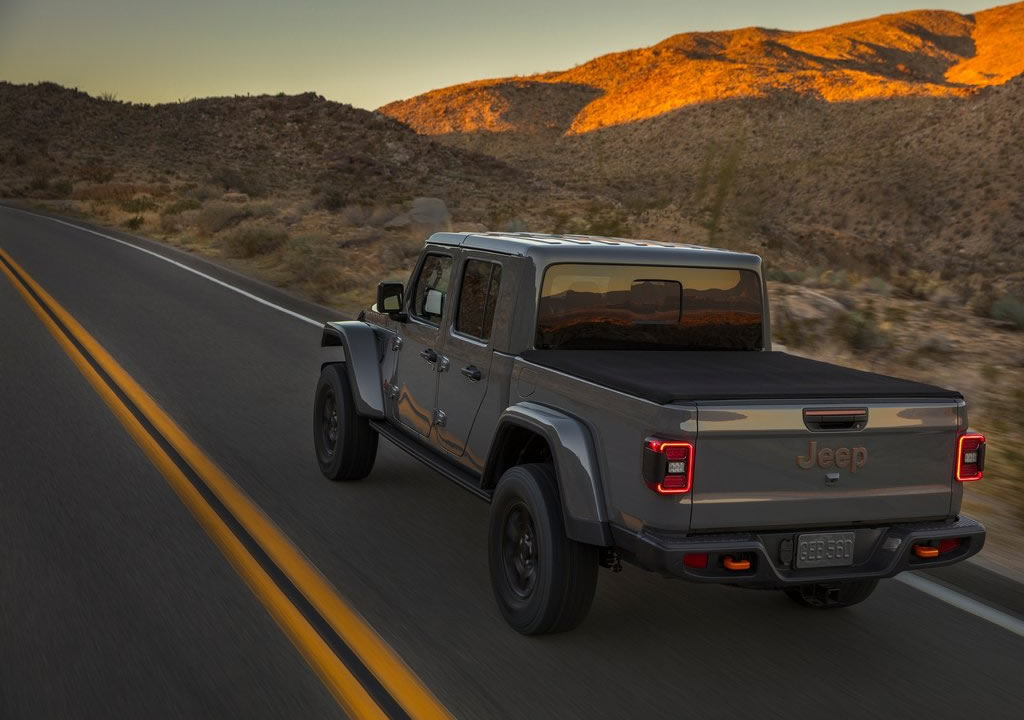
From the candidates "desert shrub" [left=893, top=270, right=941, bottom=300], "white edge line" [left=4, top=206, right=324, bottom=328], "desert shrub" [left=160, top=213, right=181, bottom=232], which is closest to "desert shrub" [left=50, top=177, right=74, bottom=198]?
"desert shrub" [left=160, top=213, right=181, bottom=232]

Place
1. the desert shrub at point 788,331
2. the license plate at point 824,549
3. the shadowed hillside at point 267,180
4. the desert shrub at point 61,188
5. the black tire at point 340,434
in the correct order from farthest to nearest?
the desert shrub at point 61,188
the shadowed hillside at point 267,180
the desert shrub at point 788,331
the black tire at point 340,434
the license plate at point 824,549

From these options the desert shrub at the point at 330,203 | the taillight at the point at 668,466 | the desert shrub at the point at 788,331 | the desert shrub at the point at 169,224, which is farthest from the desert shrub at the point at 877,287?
the desert shrub at the point at 330,203

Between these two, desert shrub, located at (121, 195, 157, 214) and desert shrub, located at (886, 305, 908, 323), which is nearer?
desert shrub, located at (886, 305, 908, 323)

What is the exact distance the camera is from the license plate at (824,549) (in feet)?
13.9

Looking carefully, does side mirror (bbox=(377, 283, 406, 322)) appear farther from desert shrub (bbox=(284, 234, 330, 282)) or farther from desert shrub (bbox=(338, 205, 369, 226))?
desert shrub (bbox=(338, 205, 369, 226))

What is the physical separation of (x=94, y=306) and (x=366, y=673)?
40.9 feet

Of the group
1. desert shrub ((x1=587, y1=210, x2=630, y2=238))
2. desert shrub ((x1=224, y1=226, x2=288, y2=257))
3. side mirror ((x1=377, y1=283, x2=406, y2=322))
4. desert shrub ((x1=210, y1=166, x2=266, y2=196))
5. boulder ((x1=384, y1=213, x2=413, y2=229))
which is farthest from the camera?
desert shrub ((x1=210, y1=166, x2=266, y2=196))

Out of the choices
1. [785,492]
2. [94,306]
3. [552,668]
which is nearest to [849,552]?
[785,492]

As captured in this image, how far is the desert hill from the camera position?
10394 centimetres

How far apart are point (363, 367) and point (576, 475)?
9.29 ft

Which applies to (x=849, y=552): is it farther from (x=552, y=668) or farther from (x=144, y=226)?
(x=144, y=226)

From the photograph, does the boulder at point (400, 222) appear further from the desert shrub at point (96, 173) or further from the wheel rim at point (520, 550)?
the desert shrub at point (96, 173)

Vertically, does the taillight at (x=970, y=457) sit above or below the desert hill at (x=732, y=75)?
below

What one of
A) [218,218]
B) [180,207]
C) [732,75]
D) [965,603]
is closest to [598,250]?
[965,603]
